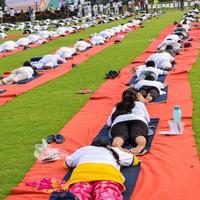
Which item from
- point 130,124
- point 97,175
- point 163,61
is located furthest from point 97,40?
point 97,175

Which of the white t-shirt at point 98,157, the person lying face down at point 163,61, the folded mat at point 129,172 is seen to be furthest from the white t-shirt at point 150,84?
the white t-shirt at point 98,157

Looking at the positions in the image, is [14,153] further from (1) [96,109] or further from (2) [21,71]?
(2) [21,71]

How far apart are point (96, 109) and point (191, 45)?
27.7 feet

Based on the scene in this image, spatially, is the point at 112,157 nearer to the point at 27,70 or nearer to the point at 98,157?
the point at 98,157

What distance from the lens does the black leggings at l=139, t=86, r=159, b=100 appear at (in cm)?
878

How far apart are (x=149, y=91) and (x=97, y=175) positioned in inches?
178

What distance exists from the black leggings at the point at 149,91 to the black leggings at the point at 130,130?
97.4 inches

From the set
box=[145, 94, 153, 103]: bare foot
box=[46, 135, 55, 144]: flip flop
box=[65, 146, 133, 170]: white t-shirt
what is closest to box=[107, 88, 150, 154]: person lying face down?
box=[65, 146, 133, 170]: white t-shirt

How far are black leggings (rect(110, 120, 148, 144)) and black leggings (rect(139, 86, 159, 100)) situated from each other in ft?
8.12

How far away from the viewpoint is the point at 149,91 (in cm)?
888

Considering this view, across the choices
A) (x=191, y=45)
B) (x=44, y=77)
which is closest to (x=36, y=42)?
(x=191, y=45)

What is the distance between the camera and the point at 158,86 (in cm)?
909

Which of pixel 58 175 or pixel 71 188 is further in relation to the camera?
pixel 58 175

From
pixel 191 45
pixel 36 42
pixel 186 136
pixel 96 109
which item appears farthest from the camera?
pixel 36 42
